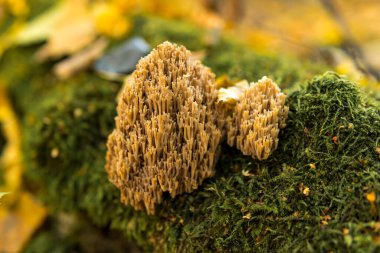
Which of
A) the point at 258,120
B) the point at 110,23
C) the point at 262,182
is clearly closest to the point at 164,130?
the point at 258,120

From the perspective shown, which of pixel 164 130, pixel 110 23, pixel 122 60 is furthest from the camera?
pixel 110 23

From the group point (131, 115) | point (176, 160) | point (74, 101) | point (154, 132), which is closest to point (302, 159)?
point (176, 160)

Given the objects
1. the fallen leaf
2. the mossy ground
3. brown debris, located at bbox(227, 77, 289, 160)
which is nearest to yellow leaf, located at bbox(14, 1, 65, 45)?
the fallen leaf

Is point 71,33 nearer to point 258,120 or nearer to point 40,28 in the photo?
point 40,28

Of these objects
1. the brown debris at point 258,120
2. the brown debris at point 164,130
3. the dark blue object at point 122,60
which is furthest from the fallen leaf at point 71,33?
the brown debris at point 258,120

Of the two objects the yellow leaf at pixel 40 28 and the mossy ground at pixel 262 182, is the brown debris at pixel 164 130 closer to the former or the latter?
the mossy ground at pixel 262 182

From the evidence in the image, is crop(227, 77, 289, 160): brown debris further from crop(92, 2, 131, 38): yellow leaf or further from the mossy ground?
crop(92, 2, 131, 38): yellow leaf
